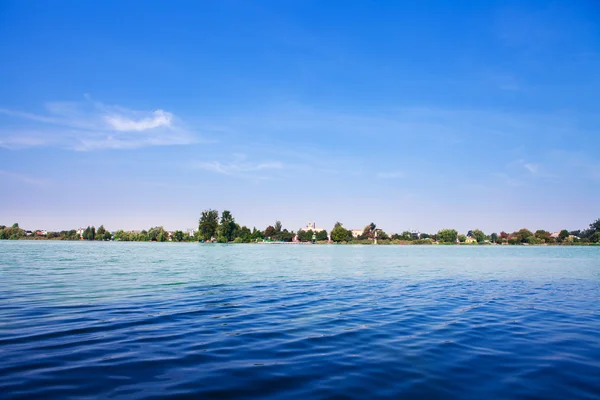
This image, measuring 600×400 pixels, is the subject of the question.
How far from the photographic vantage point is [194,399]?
19.9 ft

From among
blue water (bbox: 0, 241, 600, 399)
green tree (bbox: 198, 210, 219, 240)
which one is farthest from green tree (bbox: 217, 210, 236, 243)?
blue water (bbox: 0, 241, 600, 399)

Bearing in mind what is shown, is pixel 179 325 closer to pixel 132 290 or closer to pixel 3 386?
pixel 3 386

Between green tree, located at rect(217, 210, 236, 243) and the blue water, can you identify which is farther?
green tree, located at rect(217, 210, 236, 243)

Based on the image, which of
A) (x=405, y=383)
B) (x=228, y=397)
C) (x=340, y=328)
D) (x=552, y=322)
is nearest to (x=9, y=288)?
(x=340, y=328)

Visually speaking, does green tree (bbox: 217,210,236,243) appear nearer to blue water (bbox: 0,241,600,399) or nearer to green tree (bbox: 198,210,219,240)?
green tree (bbox: 198,210,219,240)

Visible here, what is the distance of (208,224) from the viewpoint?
18050 centimetres

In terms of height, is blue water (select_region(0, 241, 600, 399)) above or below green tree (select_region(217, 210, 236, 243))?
below

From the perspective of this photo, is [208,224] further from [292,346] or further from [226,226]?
[292,346]

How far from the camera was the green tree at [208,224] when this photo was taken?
594ft

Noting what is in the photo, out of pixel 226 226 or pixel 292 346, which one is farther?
pixel 226 226

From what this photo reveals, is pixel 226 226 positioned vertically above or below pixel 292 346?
above

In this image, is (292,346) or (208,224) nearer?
(292,346)

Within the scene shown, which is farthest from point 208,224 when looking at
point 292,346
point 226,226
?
point 292,346

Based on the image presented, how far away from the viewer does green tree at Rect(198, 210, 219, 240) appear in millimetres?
181000
